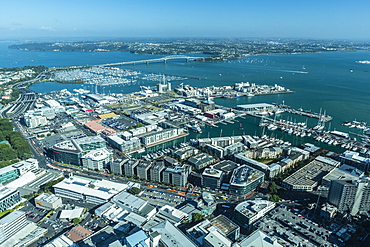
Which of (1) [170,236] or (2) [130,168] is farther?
(2) [130,168]

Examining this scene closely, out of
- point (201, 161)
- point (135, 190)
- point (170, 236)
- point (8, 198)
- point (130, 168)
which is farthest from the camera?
point (201, 161)

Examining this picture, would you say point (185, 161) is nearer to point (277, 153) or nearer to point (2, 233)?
point (277, 153)

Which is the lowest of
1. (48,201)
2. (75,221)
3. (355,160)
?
(75,221)

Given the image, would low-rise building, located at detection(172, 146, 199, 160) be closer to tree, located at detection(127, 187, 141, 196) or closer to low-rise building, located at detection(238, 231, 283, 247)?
tree, located at detection(127, 187, 141, 196)

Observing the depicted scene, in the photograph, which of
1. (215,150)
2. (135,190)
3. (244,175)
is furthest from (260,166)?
(135,190)

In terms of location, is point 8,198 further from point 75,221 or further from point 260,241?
point 260,241

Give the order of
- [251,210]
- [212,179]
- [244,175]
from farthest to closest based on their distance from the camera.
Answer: [244,175] < [212,179] < [251,210]

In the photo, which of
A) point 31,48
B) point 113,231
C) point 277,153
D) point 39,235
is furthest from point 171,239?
point 31,48

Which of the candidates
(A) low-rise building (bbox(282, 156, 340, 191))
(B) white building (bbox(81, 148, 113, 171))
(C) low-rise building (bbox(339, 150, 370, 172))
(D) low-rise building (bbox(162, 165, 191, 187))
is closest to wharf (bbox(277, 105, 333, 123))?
(C) low-rise building (bbox(339, 150, 370, 172))
